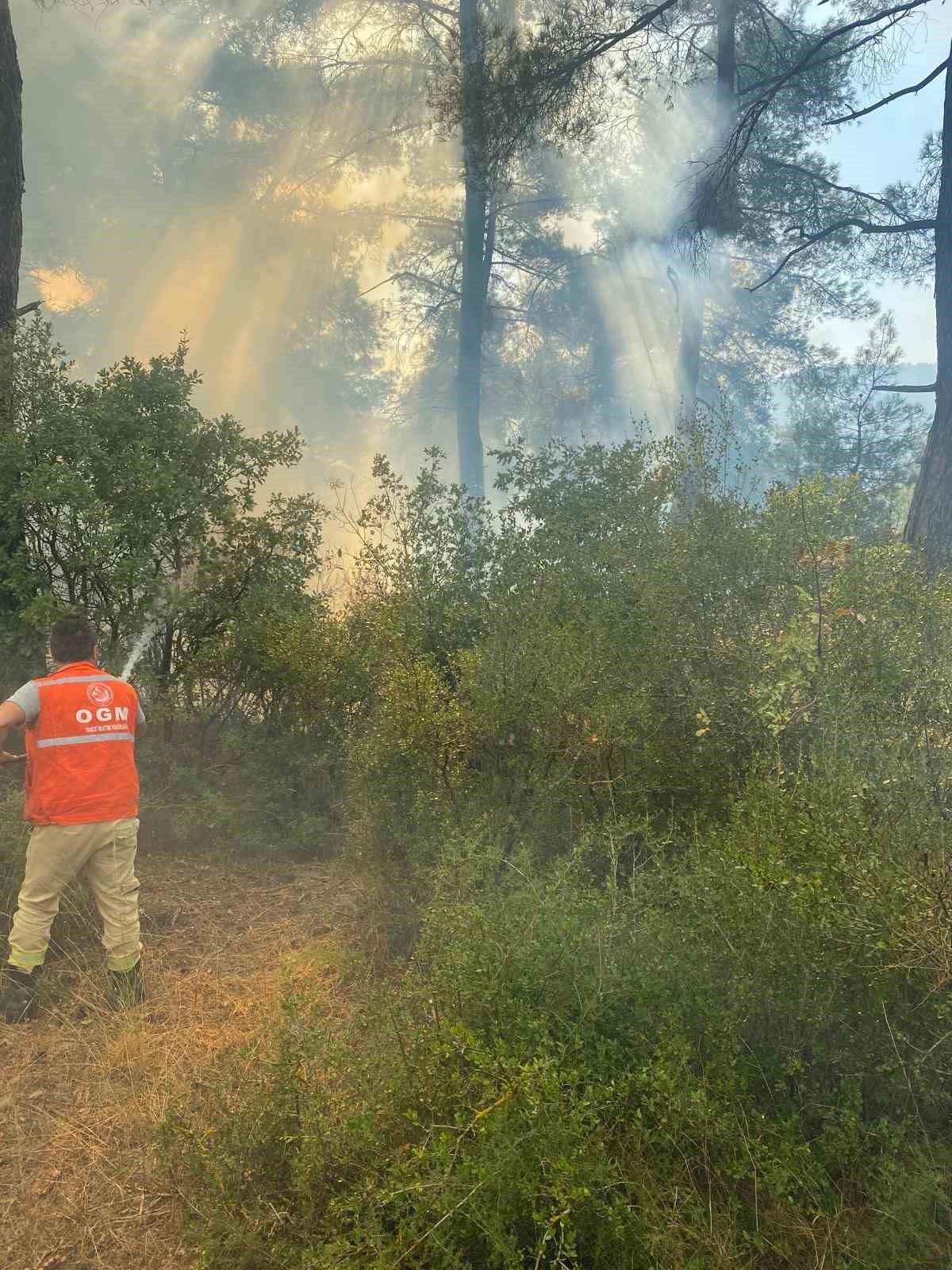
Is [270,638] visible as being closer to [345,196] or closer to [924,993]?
[924,993]

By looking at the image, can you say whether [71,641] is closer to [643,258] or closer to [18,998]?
[18,998]

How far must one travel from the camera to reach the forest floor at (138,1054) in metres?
3.09

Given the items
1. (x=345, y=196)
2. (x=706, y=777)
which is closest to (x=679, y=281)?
(x=345, y=196)

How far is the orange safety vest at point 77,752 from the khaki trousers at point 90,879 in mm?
71


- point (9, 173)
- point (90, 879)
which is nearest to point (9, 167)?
point (9, 173)

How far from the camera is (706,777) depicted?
489cm

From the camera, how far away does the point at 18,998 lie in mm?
4348

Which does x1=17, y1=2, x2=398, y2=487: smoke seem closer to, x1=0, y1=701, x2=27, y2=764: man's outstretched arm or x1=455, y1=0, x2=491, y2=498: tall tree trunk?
x1=455, y1=0, x2=491, y2=498: tall tree trunk

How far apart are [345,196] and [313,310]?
428 centimetres

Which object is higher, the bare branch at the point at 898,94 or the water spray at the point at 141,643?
the bare branch at the point at 898,94

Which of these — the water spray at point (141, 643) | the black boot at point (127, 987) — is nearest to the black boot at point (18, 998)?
the black boot at point (127, 987)

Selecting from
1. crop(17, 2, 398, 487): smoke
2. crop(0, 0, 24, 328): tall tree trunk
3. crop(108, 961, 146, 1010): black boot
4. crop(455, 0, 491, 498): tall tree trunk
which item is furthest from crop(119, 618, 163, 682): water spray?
crop(17, 2, 398, 487): smoke

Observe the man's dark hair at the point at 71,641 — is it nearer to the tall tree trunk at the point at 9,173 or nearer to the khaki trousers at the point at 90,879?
the khaki trousers at the point at 90,879

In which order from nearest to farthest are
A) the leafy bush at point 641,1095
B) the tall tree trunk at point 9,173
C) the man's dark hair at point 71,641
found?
the leafy bush at point 641,1095 → the man's dark hair at point 71,641 → the tall tree trunk at point 9,173
